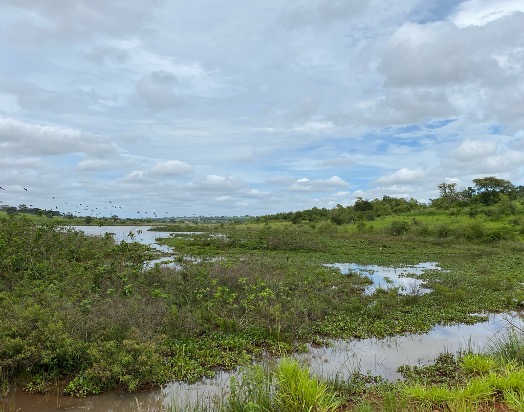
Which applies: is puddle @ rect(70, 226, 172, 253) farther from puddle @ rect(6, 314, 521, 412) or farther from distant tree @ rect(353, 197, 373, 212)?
distant tree @ rect(353, 197, 373, 212)

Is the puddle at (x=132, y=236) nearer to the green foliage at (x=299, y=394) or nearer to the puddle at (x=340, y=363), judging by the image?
the puddle at (x=340, y=363)

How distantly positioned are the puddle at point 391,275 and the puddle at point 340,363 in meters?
3.72

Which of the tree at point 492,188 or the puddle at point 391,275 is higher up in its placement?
the tree at point 492,188

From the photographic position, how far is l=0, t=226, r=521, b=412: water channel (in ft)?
21.8

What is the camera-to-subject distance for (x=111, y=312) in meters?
8.77

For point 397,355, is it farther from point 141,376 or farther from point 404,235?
point 404,235


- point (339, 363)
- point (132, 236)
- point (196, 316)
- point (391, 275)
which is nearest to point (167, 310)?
point (196, 316)

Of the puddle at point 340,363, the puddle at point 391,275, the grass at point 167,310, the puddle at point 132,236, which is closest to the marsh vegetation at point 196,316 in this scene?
the grass at point 167,310

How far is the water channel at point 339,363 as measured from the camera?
6.64m

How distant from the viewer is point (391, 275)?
65.3 feet

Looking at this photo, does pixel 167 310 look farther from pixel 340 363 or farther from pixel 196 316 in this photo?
pixel 340 363

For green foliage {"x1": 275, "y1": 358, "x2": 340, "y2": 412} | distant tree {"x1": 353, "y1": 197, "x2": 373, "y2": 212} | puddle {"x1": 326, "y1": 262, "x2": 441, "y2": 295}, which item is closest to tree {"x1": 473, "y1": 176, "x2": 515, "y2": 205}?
distant tree {"x1": 353, "y1": 197, "x2": 373, "y2": 212}

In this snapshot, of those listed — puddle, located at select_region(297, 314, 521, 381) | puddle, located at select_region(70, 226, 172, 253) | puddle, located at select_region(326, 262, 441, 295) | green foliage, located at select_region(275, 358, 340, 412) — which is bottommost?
puddle, located at select_region(297, 314, 521, 381)

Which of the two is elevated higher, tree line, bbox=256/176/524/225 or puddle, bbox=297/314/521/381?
tree line, bbox=256/176/524/225
